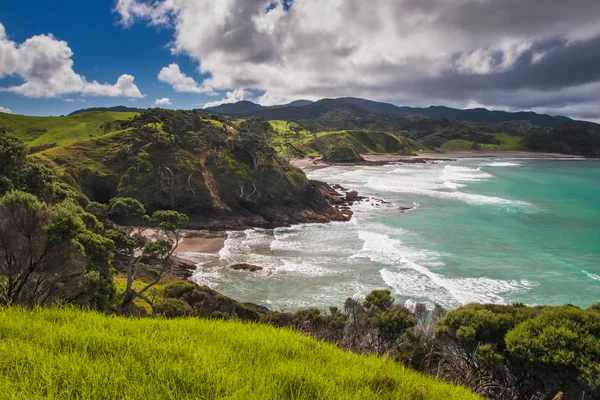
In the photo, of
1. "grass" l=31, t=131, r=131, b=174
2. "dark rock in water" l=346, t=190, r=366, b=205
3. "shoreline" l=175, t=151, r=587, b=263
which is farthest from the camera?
"dark rock in water" l=346, t=190, r=366, b=205

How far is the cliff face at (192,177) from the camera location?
5103cm

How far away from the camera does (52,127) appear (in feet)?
319

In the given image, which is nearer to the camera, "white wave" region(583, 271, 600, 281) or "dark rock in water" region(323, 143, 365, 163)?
"white wave" region(583, 271, 600, 281)

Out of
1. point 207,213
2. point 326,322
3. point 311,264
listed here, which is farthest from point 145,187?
point 326,322

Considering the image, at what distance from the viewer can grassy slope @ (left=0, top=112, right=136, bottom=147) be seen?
86.3 meters

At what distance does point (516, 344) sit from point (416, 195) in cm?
6524

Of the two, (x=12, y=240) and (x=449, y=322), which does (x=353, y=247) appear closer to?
(x=449, y=322)

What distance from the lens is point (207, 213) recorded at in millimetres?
51500

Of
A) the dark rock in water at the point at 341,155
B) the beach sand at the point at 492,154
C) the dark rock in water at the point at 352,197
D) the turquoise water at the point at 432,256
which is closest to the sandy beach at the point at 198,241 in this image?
the turquoise water at the point at 432,256

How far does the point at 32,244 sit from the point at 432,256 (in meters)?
35.9

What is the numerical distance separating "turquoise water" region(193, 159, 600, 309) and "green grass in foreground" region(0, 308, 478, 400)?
22.7 meters

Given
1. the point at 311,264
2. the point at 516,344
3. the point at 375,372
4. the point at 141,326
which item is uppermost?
the point at 141,326

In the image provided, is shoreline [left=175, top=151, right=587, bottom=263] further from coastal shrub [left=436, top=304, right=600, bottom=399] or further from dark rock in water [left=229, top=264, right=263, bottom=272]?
coastal shrub [left=436, top=304, right=600, bottom=399]

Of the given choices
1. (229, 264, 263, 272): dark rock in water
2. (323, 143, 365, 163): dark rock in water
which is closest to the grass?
(229, 264, 263, 272): dark rock in water
